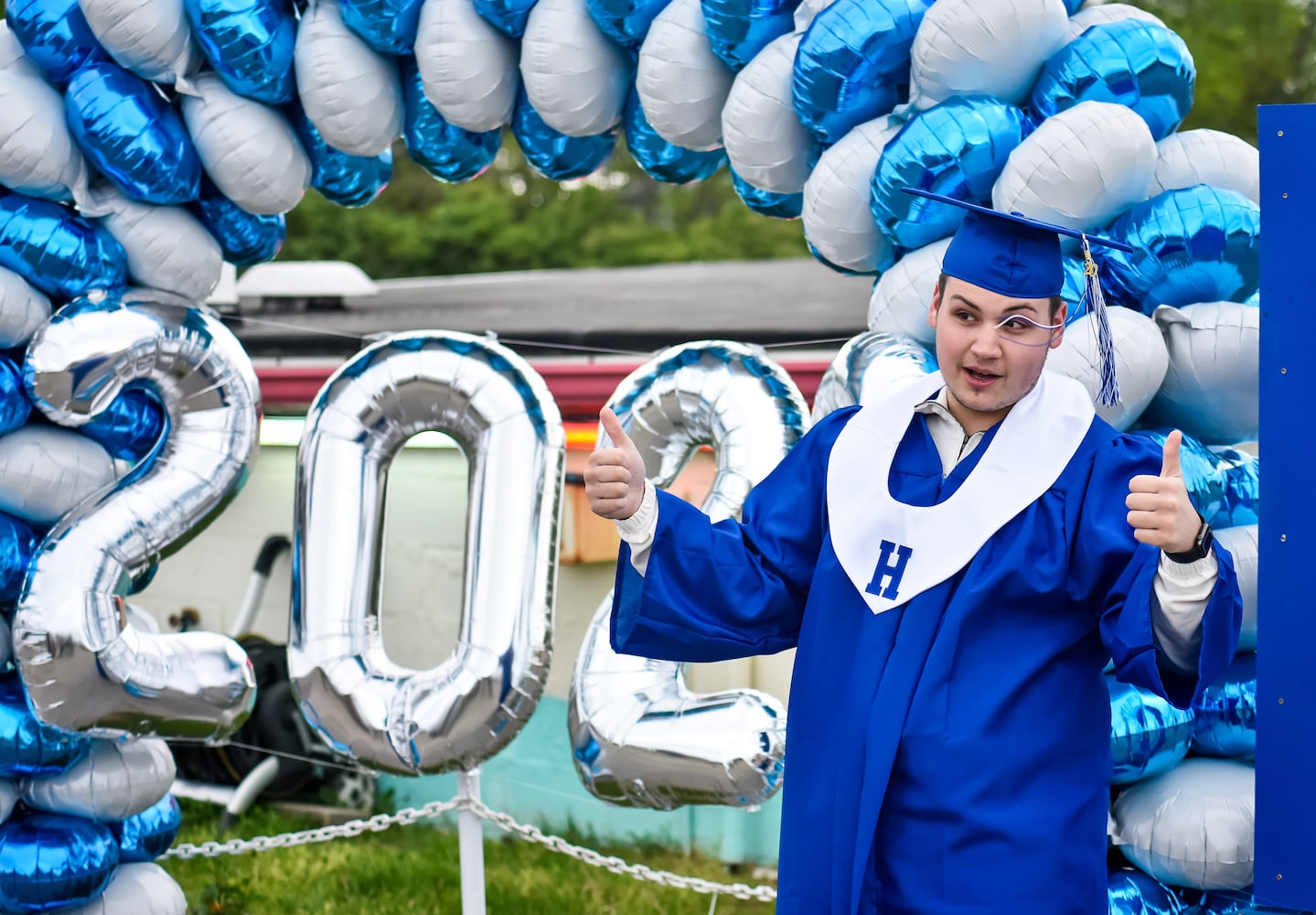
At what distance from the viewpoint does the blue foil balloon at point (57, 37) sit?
3.42 meters

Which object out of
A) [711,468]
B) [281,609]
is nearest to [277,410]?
[281,609]

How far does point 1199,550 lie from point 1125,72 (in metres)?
1.12

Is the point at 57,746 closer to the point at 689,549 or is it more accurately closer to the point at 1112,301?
the point at 689,549

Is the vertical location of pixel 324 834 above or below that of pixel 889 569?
below

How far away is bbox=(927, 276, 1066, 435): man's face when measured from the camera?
85.9 inches

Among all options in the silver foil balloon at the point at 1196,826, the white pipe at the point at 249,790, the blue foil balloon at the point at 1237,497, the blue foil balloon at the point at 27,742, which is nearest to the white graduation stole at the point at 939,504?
the blue foil balloon at the point at 1237,497

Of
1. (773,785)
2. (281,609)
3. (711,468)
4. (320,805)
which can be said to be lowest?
(320,805)

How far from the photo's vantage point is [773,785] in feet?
10.2

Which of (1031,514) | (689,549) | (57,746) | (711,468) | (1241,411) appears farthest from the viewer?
(711,468)

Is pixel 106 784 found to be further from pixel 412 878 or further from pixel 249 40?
→ pixel 249 40

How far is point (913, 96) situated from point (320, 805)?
3.74 meters

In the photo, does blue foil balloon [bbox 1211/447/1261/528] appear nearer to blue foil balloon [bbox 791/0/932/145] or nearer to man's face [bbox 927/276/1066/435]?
man's face [bbox 927/276/1066/435]

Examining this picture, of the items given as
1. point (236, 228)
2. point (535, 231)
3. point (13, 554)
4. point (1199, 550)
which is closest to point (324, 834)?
point (13, 554)

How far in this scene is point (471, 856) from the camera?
138 inches
